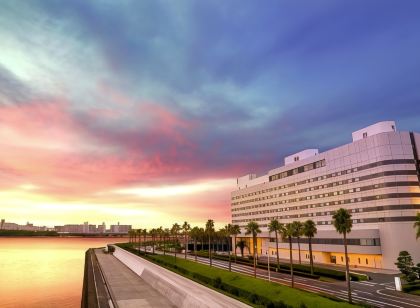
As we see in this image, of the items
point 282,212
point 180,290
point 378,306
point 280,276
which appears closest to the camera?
point 378,306

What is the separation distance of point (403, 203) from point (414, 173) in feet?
30.0

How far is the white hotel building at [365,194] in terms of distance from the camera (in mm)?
85625

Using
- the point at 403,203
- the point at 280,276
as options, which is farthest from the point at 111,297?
the point at 403,203

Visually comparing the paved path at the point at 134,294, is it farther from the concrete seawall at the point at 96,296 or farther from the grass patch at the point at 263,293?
the grass patch at the point at 263,293

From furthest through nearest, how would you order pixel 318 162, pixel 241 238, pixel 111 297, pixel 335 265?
1. pixel 241 238
2. pixel 318 162
3. pixel 335 265
4. pixel 111 297

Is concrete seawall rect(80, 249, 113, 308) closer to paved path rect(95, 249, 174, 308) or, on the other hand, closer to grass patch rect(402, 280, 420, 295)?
paved path rect(95, 249, 174, 308)

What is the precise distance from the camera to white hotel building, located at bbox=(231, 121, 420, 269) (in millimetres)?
85625

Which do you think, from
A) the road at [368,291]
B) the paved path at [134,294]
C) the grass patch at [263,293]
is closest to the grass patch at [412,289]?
the road at [368,291]

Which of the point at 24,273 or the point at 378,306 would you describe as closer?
the point at 378,306

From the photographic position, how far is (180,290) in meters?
53.9

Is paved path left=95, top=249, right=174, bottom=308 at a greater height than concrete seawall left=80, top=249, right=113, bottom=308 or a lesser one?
lesser

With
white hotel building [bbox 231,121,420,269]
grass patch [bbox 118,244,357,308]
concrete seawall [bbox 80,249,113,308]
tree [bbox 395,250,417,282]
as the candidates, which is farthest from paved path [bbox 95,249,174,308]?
tree [bbox 395,250,417,282]

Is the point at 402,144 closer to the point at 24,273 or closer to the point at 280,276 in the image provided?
the point at 280,276

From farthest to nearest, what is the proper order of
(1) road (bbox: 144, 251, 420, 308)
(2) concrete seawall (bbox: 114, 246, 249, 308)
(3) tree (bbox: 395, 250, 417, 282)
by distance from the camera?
1. (3) tree (bbox: 395, 250, 417, 282)
2. (1) road (bbox: 144, 251, 420, 308)
3. (2) concrete seawall (bbox: 114, 246, 249, 308)
